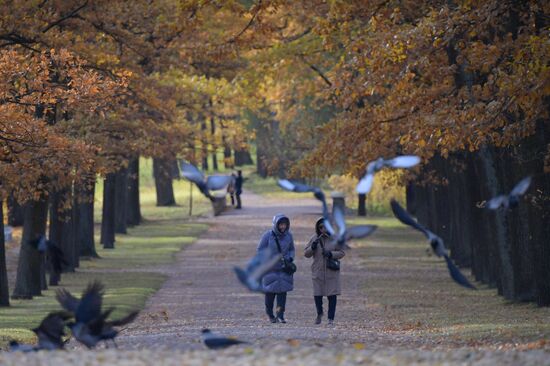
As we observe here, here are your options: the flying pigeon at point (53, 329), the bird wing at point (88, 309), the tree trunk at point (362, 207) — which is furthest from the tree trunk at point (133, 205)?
the bird wing at point (88, 309)

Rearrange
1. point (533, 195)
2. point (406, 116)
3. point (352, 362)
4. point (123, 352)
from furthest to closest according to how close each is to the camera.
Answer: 1. point (406, 116)
2. point (533, 195)
3. point (123, 352)
4. point (352, 362)

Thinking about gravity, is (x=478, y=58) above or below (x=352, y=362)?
above

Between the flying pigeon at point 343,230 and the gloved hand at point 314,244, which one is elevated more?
the flying pigeon at point 343,230

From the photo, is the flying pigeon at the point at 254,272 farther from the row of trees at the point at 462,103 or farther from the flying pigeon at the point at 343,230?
the row of trees at the point at 462,103

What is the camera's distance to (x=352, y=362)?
474 inches

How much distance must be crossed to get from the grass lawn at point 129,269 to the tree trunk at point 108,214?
42cm

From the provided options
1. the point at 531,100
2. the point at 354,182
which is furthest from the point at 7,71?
the point at 354,182

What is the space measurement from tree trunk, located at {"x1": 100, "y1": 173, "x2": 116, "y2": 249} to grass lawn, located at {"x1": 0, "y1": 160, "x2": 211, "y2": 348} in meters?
0.42

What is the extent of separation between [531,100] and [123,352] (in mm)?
7816

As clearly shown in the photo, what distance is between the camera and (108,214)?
45.0 m

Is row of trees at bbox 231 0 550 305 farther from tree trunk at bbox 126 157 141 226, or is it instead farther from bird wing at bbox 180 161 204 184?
tree trunk at bbox 126 157 141 226

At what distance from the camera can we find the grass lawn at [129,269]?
2392 centimetres

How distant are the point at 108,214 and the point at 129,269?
842cm

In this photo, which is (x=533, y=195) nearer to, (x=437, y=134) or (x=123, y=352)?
(x=437, y=134)
